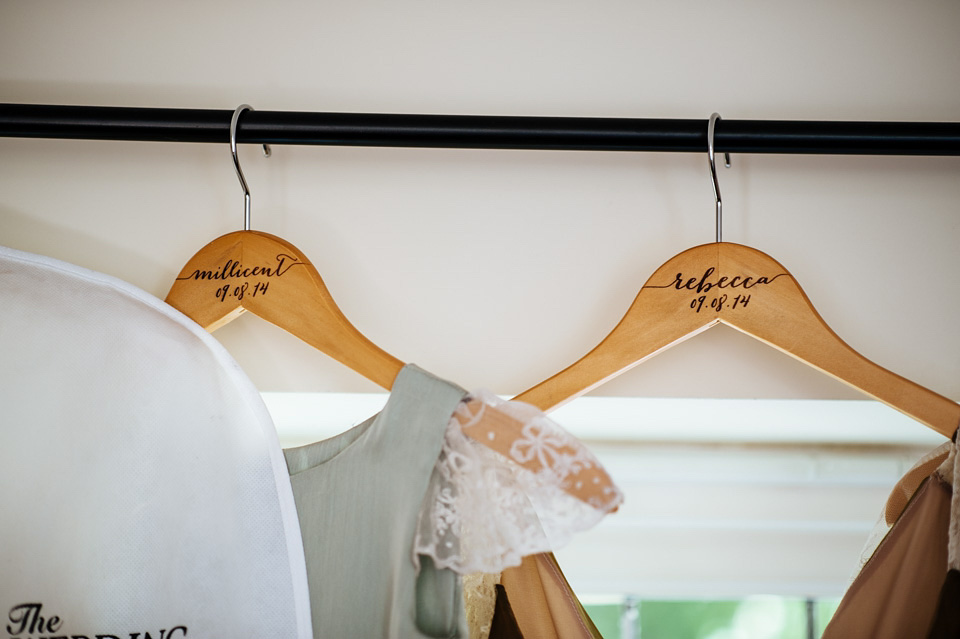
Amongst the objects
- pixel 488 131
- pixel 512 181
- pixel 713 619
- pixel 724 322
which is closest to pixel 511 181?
pixel 512 181

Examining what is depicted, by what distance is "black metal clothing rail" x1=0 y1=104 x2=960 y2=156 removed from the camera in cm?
72

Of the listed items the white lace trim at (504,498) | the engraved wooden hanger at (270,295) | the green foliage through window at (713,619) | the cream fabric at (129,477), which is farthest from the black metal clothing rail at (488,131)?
the green foliage through window at (713,619)

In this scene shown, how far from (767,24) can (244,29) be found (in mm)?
676

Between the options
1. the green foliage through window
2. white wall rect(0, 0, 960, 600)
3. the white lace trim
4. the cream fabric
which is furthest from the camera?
the green foliage through window

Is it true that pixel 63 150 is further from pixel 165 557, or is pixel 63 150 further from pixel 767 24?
pixel 767 24

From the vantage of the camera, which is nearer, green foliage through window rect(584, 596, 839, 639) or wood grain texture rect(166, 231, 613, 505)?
wood grain texture rect(166, 231, 613, 505)

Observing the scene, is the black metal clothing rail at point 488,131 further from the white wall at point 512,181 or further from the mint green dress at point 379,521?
the mint green dress at point 379,521

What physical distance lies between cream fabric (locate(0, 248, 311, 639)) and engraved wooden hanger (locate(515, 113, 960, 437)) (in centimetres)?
28

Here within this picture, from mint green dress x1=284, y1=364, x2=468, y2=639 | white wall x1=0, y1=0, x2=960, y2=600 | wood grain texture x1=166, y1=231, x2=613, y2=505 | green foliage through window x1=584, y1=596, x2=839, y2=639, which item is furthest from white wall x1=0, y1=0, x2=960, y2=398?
green foliage through window x1=584, y1=596, x2=839, y2=639

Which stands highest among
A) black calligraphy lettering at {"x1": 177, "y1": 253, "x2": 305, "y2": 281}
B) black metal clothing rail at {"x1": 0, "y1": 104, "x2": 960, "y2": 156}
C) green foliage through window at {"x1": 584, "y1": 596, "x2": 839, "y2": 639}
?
black metal clothing rail at {"x1": 0, "y1": 104, "x2": 960, "y2": 156}

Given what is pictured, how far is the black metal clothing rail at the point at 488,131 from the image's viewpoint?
0.72 metres

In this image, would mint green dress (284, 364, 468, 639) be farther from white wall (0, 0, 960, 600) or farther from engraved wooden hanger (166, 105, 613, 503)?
white wall (0, 0, 960, 600)

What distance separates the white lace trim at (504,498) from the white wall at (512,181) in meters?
0.29

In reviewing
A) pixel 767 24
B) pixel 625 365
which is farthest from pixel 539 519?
pixel 767 24
